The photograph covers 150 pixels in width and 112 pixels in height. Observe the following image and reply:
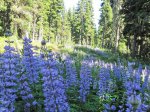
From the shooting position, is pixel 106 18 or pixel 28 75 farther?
pixel 106 18

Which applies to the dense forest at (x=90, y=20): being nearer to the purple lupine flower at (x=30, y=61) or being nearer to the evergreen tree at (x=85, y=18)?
the evergreen tree at (x=85, y=18)

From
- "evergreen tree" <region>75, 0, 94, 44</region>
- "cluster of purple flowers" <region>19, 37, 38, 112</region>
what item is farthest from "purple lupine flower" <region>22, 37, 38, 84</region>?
"evergreen tree" <region>75, 0, 94, 44</region>

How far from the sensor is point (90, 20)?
79.1m

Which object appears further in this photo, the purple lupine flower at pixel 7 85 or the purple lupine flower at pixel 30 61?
the purple lupine flower at pixel 30 61

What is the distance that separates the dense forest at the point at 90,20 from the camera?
29.6 meters

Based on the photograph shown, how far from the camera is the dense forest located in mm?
29623

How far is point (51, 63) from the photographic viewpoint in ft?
23.9

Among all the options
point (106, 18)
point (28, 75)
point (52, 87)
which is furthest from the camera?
point (106, 18)

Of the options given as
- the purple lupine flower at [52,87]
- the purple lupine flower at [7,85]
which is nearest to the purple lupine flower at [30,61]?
the purple lupine flower at [7,85]

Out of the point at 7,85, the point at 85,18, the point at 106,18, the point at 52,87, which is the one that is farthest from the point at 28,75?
the point at 85,18

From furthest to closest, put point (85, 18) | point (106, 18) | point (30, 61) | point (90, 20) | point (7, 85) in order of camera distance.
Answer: point (90, 20)
point (85, 18)
point (106, 18)
point (30, 61)
point (7, 85)

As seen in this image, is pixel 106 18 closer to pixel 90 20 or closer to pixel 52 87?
pixel 90 20

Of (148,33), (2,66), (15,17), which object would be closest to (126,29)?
(148,33)

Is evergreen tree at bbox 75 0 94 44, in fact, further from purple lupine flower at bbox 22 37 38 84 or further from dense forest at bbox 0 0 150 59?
purple lupine flower at bbox 22 37 38 84
